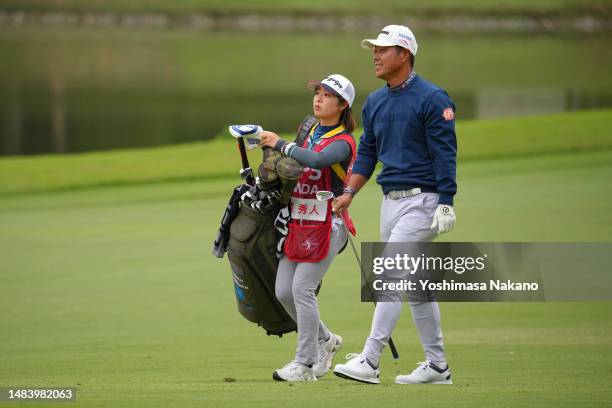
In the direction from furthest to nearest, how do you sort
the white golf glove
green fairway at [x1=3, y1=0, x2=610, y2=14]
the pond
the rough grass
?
green fairway at [x1=3, y1=0, x2=610, y2=14]
the pond
the rough grass
the white golf glove

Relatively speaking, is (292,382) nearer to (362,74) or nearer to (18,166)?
(18,166)

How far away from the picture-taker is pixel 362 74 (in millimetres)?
58375

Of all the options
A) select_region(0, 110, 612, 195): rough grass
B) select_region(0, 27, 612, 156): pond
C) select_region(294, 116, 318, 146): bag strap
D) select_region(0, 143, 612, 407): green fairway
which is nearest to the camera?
select_region(0, 143, 612, 407): green fairway

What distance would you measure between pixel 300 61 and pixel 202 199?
58.5 meters

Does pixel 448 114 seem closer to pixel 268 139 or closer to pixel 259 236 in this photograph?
pixel 268 139

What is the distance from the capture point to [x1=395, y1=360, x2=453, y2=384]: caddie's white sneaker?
5.06 m

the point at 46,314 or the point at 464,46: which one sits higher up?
the point at 464,46

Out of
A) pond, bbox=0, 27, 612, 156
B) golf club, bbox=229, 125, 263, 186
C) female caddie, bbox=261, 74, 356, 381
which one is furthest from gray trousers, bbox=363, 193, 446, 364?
pond, bbox=0, 27, 612, 156

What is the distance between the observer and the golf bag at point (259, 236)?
5074 millimetres

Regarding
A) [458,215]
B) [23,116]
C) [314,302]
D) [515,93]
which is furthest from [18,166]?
[515,93]

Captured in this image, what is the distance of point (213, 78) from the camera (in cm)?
5831

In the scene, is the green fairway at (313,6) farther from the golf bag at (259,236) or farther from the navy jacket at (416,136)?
the navy jacket at (416,136)

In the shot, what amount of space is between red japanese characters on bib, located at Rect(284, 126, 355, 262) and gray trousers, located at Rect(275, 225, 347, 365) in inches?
2.4

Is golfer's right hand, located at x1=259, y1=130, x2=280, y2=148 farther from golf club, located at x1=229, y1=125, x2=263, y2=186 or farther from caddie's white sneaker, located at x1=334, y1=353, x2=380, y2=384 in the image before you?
caddie's white sneaker, located at x1=334, y1=353, x2=380, y2=384
